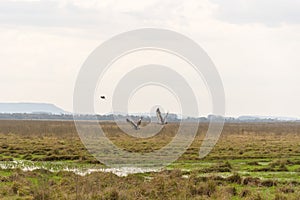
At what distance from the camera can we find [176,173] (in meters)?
21.4

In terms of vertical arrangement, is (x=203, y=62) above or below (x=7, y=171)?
above

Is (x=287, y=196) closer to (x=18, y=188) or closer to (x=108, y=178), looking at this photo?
(x=108, y=178)

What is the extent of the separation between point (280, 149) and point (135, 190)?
2746cm

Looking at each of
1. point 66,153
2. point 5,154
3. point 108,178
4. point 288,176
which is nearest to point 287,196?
point 108,178

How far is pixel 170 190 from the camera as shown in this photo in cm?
1570

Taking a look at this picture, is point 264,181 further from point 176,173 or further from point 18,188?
point 18,188

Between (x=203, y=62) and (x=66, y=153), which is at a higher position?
(x=203, y=62)

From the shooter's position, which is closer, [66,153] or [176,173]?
[176,173]

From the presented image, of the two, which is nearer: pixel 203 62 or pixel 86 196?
pixel 86 196

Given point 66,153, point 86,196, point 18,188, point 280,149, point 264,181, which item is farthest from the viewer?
point 280,149

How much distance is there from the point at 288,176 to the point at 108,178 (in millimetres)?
9420

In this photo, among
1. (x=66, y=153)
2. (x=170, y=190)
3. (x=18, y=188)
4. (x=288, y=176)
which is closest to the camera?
(x=170, y=190)

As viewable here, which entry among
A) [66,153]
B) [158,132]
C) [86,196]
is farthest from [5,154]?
[158,132]

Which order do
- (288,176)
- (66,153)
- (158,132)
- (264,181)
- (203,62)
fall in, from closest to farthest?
(264,181) < (288,176) < (203,62) < (66,153) < (158,132)
